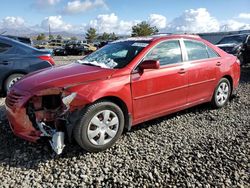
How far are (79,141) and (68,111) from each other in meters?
0.42

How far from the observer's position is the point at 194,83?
17.1ft

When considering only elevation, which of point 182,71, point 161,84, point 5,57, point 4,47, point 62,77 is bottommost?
point 161,84

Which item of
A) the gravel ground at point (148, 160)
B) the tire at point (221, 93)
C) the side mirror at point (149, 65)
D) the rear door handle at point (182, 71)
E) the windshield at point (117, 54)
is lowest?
the gravel ground at point (148, 160)

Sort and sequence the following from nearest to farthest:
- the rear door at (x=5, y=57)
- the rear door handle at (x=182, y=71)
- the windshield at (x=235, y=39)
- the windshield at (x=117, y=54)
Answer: the windshield at (x=117, y=54) < the rear door handle at (x=182, y=71) < the rear door at (x=5, y=57) < the windshield at (x=235, y=39)

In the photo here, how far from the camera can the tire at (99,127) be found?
373cm

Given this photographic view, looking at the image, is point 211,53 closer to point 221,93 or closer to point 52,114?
point 221,93

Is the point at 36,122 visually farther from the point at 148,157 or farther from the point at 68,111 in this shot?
the point at 148,157

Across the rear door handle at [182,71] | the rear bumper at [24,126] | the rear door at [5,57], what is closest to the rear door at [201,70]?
the rear door handle at [182,71]

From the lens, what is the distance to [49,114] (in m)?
3.85

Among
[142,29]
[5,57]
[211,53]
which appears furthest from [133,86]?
[142,29]

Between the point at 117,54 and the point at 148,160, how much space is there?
192cm

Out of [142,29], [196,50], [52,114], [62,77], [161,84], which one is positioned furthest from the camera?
[142,29]

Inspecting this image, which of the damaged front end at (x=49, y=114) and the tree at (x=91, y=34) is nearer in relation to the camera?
the damaged front end at (x=49, y=114)

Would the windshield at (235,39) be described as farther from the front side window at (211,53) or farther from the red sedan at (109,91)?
the red sedan at (109,91)
